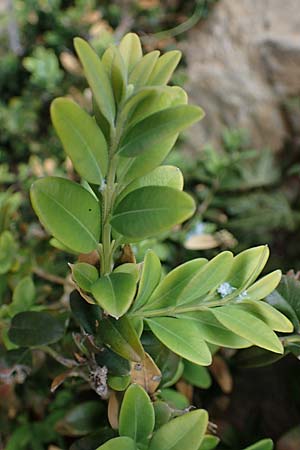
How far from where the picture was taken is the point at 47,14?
1.31 m

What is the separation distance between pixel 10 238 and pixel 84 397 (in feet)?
0.81

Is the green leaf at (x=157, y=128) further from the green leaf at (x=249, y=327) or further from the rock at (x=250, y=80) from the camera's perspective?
the rock at (x=250, y=80)

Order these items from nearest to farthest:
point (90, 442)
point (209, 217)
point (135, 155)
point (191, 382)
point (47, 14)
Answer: point (135, 155), point (90, 442), point (191, 382), point (209, 217), point (47, 14)

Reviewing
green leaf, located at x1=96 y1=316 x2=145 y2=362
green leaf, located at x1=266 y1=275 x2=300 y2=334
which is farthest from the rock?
green leaf, located at x1=96 y1=316 x2=145 y2=362

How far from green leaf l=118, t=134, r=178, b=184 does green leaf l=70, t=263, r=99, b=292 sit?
0.27ft

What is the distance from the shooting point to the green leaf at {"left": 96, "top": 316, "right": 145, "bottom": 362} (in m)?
0.46

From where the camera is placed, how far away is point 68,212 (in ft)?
1.44

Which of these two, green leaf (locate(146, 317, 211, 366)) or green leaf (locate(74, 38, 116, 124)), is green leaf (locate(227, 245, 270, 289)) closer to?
green leaf (locate(146, 317, 211, 366))

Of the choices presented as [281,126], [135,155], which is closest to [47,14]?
[281,126]

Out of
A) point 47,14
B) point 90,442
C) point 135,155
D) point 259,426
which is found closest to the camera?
point 135,155

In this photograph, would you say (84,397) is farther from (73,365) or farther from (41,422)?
(73,365)

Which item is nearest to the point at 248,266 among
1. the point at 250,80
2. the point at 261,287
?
the point at 261,287

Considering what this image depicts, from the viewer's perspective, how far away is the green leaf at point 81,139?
400 mm

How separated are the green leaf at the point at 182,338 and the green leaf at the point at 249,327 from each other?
3 centimetres
